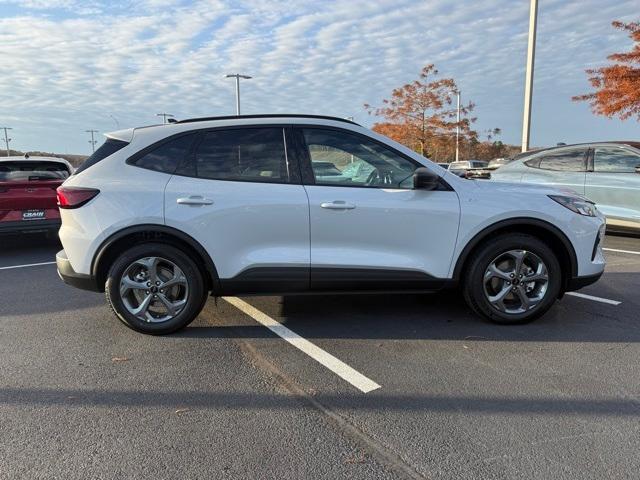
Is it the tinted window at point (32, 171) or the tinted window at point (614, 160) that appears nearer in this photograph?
the tinted window at point (32, 171)

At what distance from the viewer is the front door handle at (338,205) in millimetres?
3931

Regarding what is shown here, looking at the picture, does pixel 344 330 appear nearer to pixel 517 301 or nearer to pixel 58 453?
pixel 517 301

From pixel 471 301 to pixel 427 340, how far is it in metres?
0.57

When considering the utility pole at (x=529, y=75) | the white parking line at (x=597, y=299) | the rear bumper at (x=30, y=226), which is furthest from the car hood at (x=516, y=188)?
the utility pole at (x=529, y=75)

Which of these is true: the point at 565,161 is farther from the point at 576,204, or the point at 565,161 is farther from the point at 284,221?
the point at 284,221

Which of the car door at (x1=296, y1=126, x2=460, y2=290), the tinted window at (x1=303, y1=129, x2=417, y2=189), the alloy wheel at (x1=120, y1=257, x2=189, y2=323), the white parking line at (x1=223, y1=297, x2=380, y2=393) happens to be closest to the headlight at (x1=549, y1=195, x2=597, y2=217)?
the car door at (x1=296, y1=126, x2=460, y2=290)

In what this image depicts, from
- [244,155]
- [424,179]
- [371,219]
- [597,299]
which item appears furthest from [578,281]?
[244,155]

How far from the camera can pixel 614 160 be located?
8.33 meters

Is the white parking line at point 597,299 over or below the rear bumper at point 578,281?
below

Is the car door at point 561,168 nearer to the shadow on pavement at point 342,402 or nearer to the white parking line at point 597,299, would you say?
the white parking line at point 597,299

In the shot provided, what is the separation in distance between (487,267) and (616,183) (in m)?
5.43

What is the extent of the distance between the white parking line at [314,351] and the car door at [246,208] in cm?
40

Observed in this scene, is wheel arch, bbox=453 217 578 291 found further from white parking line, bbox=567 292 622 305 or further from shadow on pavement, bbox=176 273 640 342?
white parking line, bbox=567 292 622 305

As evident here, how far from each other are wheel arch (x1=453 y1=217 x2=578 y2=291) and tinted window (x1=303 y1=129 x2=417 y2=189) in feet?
2.43
